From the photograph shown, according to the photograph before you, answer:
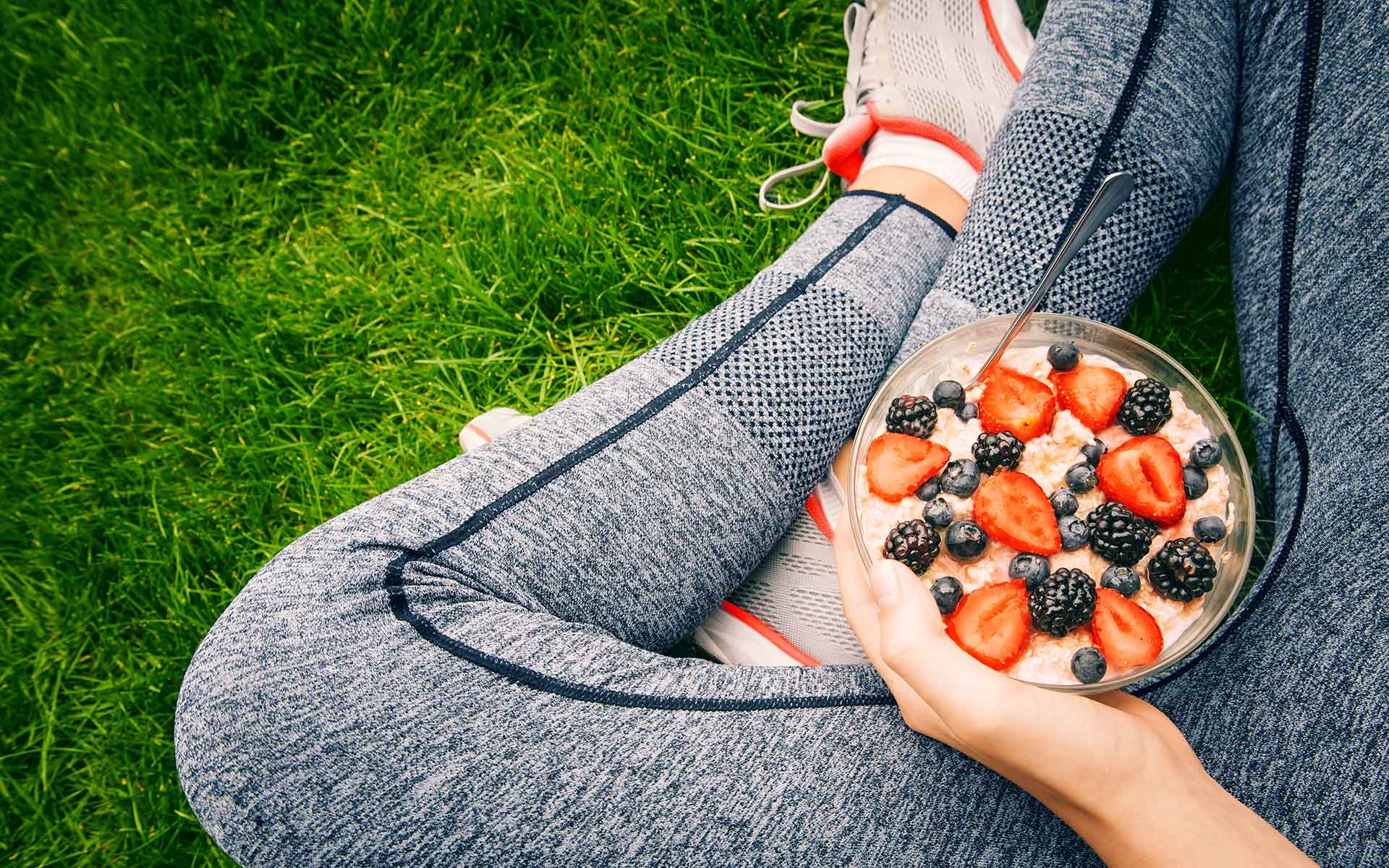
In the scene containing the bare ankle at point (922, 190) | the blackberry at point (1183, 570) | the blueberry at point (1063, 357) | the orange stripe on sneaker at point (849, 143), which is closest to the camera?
the blackberry at point (1183, 570)

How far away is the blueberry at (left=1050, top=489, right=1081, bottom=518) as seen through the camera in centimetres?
97

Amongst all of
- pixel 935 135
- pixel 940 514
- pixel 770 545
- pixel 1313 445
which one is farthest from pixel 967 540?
pixel 935 135

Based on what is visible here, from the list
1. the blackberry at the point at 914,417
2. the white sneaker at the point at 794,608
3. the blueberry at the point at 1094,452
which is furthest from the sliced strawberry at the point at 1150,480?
the white sneaker at the point at 794,608

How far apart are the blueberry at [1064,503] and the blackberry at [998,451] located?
6 centimetres

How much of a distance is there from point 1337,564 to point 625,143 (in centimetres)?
155

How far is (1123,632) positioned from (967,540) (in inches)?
8.1

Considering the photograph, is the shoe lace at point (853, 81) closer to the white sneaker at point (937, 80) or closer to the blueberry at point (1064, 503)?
the white sneaker at point (937, 80)

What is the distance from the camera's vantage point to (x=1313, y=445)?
1163 mm

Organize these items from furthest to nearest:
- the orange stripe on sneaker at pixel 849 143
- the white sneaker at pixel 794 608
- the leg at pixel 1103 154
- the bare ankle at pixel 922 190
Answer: the orange stripe on sneaker at pixel 849 143, the bare ankle at pixel 922 190, the white sneaker at pixel 794 608, the leg at pixel 1103 154

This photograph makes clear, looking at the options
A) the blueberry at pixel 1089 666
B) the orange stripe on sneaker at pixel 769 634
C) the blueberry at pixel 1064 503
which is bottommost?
the orange stripe on sneaker at pixel 769 634

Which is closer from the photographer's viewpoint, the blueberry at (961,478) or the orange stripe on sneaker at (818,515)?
the blueberry at (961,478)

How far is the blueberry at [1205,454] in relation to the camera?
100cm

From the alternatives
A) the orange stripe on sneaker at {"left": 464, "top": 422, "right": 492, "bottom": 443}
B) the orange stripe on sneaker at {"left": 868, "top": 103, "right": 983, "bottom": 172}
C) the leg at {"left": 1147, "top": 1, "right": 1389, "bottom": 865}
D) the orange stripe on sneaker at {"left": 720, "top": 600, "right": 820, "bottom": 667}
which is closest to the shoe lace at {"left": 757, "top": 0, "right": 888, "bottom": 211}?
the orange stripe on sneaker at {"left": 868, "top": 103, "right": 983, "bottom": 172}

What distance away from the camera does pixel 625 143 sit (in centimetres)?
184
